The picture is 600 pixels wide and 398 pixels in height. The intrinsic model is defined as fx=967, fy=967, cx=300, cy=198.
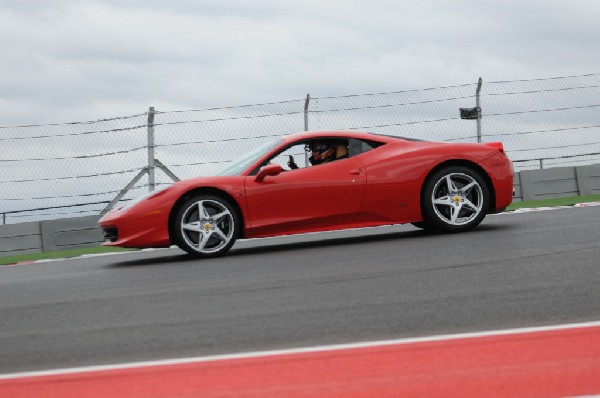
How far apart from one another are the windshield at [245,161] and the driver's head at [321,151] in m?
0.34

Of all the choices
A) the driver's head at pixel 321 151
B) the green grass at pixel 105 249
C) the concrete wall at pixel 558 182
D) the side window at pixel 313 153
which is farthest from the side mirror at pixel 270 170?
the concrete wall at pixel 558 182

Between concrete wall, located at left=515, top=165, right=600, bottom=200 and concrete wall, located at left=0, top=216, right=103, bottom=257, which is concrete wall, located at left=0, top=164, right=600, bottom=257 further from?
concrete wall, located at left=515, top=165, right=600, bottom=200

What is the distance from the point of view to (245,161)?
31.8 feet

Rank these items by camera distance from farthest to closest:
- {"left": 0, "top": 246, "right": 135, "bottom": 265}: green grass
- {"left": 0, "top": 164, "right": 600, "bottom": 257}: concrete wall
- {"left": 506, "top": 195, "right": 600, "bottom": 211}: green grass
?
{"left": 506, "top": 195, "right": 600, "bottom": 211}: green grass → {"left": 0, "top": 164, "right": 600, "bottom": 257}: concrete wall → {"left": 0, "top": 246, "right": 135, "bottom": 265}: green grass

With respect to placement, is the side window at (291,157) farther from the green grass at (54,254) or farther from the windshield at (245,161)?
the green grass at (54,254)

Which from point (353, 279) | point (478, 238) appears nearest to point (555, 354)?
point (353, 279)

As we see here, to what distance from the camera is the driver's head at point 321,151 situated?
31.7 ft

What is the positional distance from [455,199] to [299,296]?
357 centimetres

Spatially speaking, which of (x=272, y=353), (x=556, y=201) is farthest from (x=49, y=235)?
(x=272, y=353)

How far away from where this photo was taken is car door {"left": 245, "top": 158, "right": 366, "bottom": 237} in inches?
363

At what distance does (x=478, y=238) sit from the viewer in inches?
361

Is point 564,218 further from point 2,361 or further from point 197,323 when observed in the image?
point 2,361

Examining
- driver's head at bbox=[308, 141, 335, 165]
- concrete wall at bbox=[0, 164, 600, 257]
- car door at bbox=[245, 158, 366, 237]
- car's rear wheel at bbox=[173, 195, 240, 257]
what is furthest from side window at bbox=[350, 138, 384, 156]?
concrete wall at bbox=[0, 164, 600, 257]

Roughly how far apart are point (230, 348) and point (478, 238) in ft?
15.4
